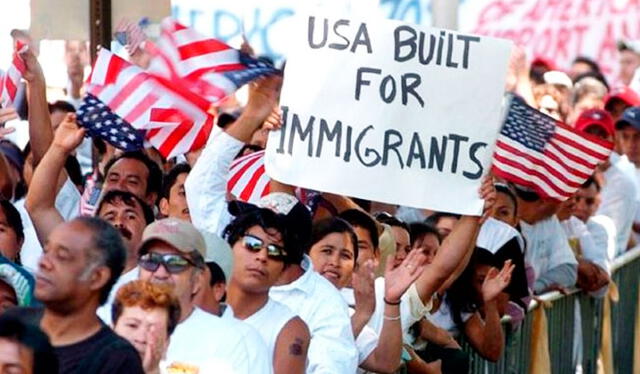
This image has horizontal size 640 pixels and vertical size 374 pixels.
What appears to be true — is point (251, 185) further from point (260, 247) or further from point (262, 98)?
point (260, 247)

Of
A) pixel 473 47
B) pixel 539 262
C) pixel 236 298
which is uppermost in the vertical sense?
pixel 473 47

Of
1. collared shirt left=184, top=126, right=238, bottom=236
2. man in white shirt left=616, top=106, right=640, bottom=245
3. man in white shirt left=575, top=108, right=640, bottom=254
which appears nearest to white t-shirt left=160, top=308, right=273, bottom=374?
collared shirt left=184, top=126, right=238, bottom=236

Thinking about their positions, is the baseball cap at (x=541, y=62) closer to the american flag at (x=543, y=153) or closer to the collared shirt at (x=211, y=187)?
the american flag at (x=543, y=153)

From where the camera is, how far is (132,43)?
1319 centimetres

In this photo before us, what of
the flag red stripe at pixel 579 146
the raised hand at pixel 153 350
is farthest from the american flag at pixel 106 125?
the raised hand at pixel 153 350

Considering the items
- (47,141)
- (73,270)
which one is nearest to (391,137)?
(47,141)

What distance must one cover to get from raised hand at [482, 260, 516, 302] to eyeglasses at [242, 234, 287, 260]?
7.99 feet

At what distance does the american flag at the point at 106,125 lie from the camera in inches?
475

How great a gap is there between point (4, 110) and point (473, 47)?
2454 millimetres

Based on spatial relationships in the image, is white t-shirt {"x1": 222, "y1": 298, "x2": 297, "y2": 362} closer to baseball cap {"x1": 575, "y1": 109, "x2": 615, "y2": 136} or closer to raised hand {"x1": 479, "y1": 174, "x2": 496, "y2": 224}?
raised hand {"x1": 479, "y1": 174, "x2": 496, "y2": 224}

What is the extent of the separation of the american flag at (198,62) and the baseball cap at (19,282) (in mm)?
2835

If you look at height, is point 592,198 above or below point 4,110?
below

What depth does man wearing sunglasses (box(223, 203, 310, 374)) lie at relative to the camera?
30.5 feet

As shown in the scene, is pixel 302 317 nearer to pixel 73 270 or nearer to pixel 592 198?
pixel 73 270
